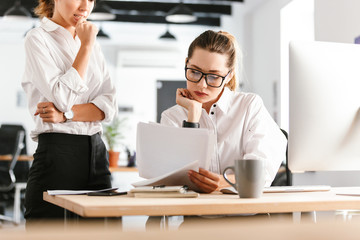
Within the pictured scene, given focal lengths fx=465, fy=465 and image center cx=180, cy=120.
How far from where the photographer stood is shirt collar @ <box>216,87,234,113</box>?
1.91 meters

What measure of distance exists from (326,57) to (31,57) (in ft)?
3.47

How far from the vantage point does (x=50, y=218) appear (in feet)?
5.62

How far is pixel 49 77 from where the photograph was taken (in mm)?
1702

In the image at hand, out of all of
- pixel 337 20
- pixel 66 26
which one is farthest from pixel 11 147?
pixel 66 26

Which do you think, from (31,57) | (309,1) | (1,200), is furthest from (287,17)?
(31,57)

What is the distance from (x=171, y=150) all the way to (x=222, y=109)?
0.48 m

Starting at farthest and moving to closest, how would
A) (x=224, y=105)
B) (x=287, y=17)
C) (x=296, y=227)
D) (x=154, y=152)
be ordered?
(x=287, y=17)
(x=224, y=105)
(x=154, y=152)
(x=296, y=227)

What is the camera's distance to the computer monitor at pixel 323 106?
1.36 metres

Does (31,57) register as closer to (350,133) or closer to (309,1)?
(350,133)

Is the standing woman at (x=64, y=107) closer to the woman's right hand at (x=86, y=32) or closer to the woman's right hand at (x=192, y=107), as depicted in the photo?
the woman's right hand at (x=86, y=32)

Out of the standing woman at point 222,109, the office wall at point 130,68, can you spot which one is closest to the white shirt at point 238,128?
the standing woman at point 222,109

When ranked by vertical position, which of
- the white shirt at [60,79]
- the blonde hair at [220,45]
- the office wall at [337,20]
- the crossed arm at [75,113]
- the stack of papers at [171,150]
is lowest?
the stack of papers at [171,150]

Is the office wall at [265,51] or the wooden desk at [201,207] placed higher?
the office wall at [265,51]

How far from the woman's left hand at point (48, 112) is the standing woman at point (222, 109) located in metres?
0.47
